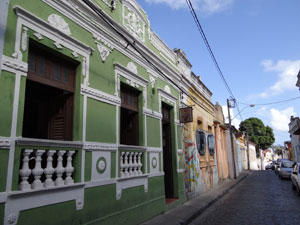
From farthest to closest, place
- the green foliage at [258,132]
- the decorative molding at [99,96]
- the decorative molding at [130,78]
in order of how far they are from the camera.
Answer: the green foliage at [258,132] → the decorative molding at [130,78] → the decorative molding at [99,96]

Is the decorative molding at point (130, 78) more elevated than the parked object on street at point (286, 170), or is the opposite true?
the decorative molding at point (130, 78)

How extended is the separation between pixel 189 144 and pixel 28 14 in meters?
7.99

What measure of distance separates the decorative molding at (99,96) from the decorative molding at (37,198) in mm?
1795

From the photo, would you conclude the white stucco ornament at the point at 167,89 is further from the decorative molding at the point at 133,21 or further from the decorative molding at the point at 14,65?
the decorative molding at the point at 14,65

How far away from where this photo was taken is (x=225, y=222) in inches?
255

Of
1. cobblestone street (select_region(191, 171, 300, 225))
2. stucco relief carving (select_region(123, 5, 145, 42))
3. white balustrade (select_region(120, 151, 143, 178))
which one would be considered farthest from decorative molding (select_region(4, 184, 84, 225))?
stucco relief carving (select_region(123, 5, 145, 42))

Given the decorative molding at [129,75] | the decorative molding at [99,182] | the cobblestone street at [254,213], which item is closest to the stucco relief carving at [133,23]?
the decorative molding at [129,75]

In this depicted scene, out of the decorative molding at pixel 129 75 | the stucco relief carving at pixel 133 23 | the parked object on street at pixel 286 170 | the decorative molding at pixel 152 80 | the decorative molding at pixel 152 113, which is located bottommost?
the parked object on street at pixel 286 170

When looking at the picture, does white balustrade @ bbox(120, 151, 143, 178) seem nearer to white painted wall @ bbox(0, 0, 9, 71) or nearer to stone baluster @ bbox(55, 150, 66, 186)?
stone baluster @ bbox(55, 150, 66, 186)

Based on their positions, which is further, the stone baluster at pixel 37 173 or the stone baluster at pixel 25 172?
the stone baluster at pixel 37 173

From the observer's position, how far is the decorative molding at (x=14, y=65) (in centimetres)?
341

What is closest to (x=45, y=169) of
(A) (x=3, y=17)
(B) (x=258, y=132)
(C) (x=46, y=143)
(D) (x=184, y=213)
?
(C) (x=46, y=143)

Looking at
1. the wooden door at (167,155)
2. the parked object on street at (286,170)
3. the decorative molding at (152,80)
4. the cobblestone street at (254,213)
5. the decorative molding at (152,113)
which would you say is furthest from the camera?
the parked object on street at (286,170)

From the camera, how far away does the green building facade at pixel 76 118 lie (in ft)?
11.4
